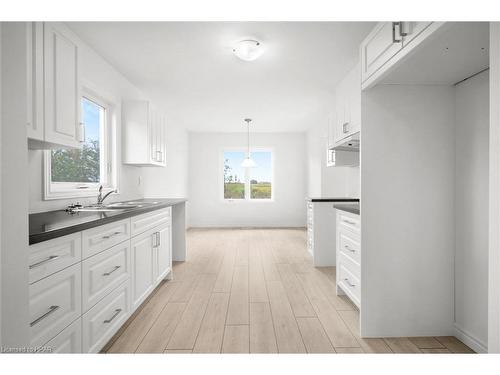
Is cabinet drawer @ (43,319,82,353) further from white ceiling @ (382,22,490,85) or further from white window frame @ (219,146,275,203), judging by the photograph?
white window frame @ (219,146,275,203)

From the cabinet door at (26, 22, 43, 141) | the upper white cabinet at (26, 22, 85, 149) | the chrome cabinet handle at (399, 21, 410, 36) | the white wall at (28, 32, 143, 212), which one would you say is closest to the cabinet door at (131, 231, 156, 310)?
the white wall at (28, 32, 143, 212)

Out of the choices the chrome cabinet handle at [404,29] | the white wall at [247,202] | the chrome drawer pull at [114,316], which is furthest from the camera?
the white wall at [247,202]

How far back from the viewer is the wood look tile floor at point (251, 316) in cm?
196

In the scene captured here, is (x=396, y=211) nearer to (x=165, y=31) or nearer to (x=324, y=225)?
(x=324, y=225)

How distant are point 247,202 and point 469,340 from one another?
20.5 ft

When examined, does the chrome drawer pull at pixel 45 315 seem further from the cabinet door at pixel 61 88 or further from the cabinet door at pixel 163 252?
the cabinet door at pixel 163 252

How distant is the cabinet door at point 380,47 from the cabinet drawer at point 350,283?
1589 mm

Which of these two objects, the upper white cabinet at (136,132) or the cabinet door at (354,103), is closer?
the cabinet door at (354,103)

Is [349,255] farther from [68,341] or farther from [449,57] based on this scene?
[68,341]

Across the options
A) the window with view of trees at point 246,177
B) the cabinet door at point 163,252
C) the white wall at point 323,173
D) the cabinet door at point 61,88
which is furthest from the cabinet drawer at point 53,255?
the window with view of trees at point 246,177

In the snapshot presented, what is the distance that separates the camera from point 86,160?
3107 mm

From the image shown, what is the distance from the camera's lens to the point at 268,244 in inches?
219

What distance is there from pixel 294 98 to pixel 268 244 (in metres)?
2.70

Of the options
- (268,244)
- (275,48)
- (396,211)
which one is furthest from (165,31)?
(268,244)
